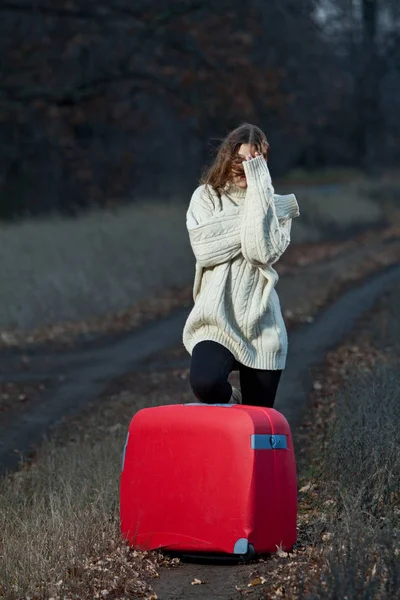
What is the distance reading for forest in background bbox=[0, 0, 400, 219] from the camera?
18828mm

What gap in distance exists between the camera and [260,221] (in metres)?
5.12

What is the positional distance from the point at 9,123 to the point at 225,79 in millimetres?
3945

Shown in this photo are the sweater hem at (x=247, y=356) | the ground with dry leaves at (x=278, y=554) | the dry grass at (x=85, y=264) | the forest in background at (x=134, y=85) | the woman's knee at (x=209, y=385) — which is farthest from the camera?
the forest in background at (x=134, y=85)

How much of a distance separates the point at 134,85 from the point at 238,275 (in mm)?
15948

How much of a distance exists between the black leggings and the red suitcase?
151 mm

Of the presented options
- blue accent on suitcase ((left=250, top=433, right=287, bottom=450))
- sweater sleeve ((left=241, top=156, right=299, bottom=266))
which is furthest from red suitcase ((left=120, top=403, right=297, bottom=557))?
sweater sleeve ((left=241, top=156, right=299, bottom=266))

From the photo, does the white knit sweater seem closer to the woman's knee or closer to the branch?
the woman's knee

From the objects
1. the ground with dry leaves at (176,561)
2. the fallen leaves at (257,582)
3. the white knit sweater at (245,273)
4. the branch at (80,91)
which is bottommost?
the fallen leaves at (257,582)

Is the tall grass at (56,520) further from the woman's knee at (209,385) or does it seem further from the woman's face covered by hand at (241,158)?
the woman's face covered by hand at (241,158)

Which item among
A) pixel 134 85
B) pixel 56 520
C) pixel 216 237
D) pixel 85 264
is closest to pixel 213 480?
pixel 56 520

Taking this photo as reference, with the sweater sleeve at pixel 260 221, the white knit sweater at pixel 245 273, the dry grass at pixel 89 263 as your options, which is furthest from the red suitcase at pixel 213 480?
the dry grass at pixel 89 263

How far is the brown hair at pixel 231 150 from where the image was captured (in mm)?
5266

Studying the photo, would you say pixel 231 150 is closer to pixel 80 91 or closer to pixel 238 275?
pixel 238 275

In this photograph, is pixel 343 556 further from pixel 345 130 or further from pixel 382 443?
pixel 345 130
